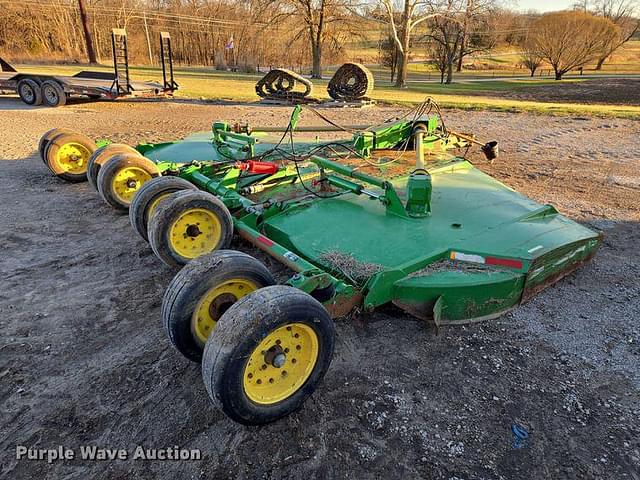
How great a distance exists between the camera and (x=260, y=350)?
2.67 metres

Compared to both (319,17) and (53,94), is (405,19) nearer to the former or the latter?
(319,17)

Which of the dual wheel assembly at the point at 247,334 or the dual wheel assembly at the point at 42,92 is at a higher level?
the dual wheel assembly at the point at 42,92

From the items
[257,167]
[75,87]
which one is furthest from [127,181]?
[75,87]

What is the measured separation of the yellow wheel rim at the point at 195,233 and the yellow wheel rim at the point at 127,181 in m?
1.76

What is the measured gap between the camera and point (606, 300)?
165 inches

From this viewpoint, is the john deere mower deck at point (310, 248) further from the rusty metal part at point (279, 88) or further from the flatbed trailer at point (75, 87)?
the rusty metal part at point (279, 88)

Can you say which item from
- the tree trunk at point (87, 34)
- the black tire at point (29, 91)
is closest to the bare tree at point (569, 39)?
the tree trunk at point (87, 34)

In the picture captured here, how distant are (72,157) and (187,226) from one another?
391 centimetres

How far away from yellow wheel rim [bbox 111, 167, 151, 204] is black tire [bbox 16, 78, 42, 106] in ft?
38.3

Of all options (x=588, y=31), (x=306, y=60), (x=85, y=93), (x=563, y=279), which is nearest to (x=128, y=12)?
(x=306, y=60)

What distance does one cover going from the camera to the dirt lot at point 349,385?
2.60 m

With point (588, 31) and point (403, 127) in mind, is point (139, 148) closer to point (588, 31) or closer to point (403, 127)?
point (403, 127)

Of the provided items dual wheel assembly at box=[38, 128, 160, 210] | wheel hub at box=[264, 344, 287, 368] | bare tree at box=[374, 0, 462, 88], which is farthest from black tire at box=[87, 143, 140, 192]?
bare tree at box=[374, 0, 462, 88]

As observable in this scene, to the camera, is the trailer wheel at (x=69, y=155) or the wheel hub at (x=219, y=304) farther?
the trailer wheel at (x=69, y=155)
